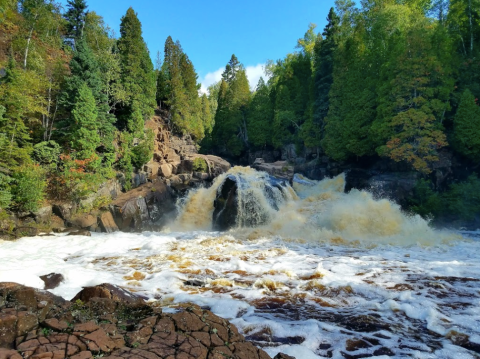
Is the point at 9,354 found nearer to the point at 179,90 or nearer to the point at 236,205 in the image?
the point at 236,205

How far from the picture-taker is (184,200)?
715 inches

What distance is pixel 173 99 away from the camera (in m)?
28.1

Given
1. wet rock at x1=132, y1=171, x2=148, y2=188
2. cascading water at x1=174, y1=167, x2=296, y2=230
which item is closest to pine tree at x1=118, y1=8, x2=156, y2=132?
wet rock at x1=132, y1=171, x2=148, y2=188

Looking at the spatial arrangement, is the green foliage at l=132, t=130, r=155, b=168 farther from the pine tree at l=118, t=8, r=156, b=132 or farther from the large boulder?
the pine tree at l=118, t=8, r=156, b=132

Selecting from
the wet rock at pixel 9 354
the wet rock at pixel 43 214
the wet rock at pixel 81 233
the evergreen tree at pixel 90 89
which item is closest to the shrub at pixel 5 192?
the wet rock at pixel 43 214

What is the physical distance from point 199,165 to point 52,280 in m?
16.0

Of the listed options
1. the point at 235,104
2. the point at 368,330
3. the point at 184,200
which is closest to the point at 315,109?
the point at 235,104

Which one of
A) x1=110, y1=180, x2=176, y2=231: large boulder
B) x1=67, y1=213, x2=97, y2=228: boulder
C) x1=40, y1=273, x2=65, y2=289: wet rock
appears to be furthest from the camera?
x1=110, y1=180, x2=176, y2=231: large boulder

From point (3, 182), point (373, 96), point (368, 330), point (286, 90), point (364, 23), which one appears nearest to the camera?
point (368, 330)

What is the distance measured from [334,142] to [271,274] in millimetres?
18802

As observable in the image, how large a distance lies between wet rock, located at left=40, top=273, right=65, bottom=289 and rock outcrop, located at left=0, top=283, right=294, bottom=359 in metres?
2.33

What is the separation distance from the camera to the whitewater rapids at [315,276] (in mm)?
4031

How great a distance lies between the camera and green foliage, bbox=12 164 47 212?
11977 mm

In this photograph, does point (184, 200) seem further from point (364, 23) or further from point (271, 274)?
point (364, 23)
